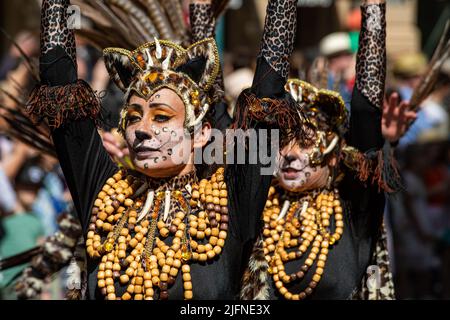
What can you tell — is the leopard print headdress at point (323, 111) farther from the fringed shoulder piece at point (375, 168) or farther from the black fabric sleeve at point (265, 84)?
the black fabric sleeve at point (265, 84)

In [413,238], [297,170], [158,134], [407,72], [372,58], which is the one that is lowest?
[413,238]

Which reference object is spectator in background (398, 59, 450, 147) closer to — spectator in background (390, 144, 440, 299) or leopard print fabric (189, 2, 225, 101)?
spectator in background (390, 144, 440, 299)

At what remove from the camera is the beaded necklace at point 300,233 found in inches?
186

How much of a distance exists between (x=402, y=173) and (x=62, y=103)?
462 centimetres

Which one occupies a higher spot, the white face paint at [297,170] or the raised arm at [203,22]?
the raised arm at [203,22]

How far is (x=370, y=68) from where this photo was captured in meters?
4.67

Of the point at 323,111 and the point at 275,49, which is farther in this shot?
the point at 323,111

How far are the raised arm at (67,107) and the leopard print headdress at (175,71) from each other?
0.15 m

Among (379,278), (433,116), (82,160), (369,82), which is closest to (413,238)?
(433,116)

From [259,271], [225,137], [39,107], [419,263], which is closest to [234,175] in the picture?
[225,137]

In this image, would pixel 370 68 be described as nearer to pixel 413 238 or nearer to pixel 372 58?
pixel 372 58

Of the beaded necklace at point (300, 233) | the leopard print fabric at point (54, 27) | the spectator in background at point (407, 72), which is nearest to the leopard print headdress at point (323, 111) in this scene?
the beaded necklace at point (300, 233)

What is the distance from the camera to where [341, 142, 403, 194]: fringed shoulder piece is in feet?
15.5

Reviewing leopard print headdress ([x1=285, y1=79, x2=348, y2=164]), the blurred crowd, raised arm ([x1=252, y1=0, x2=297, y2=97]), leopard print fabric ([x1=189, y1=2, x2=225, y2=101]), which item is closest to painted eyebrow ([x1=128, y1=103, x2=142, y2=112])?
raised arm ([x1=252, y1=0, x2=297, y2=97])
